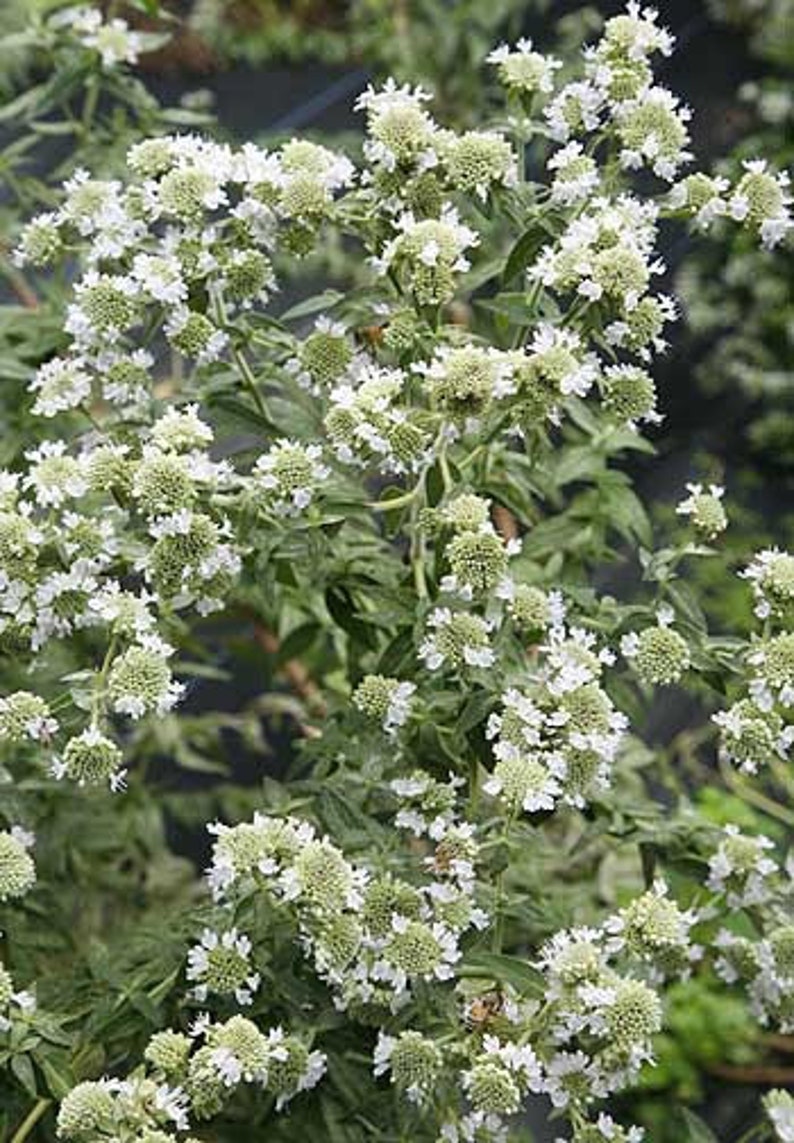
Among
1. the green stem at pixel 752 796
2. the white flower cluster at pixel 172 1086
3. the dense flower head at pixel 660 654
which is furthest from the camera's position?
the green stem at pixel 752 796

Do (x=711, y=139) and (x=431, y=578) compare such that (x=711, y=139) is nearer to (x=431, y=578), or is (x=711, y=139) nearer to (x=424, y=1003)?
(x=431, y=578)

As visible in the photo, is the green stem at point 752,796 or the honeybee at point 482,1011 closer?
the honeybee at point 482,1011

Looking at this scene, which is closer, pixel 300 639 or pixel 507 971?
pixel 507 971

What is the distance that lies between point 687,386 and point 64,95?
143 cm

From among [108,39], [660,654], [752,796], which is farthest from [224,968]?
[752,796]

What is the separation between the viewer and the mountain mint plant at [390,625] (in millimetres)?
974

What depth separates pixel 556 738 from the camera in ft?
3.22

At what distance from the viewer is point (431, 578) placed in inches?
43.9

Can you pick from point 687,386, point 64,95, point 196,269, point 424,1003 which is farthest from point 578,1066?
point 687,386

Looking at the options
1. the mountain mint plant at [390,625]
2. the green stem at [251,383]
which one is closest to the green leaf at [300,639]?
the mountain mint plant at [390,625]

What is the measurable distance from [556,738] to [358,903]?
13 centimetres

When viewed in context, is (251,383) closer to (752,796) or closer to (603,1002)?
(603,1002)

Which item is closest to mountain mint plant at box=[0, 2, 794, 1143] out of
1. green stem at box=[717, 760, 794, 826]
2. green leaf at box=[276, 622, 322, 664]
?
green leaf at box=[276, 622, 322, 664]

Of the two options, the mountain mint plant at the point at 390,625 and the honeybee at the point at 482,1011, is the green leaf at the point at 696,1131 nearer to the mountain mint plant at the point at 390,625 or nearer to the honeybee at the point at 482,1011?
the mountain mint plant at the point at 390,625
